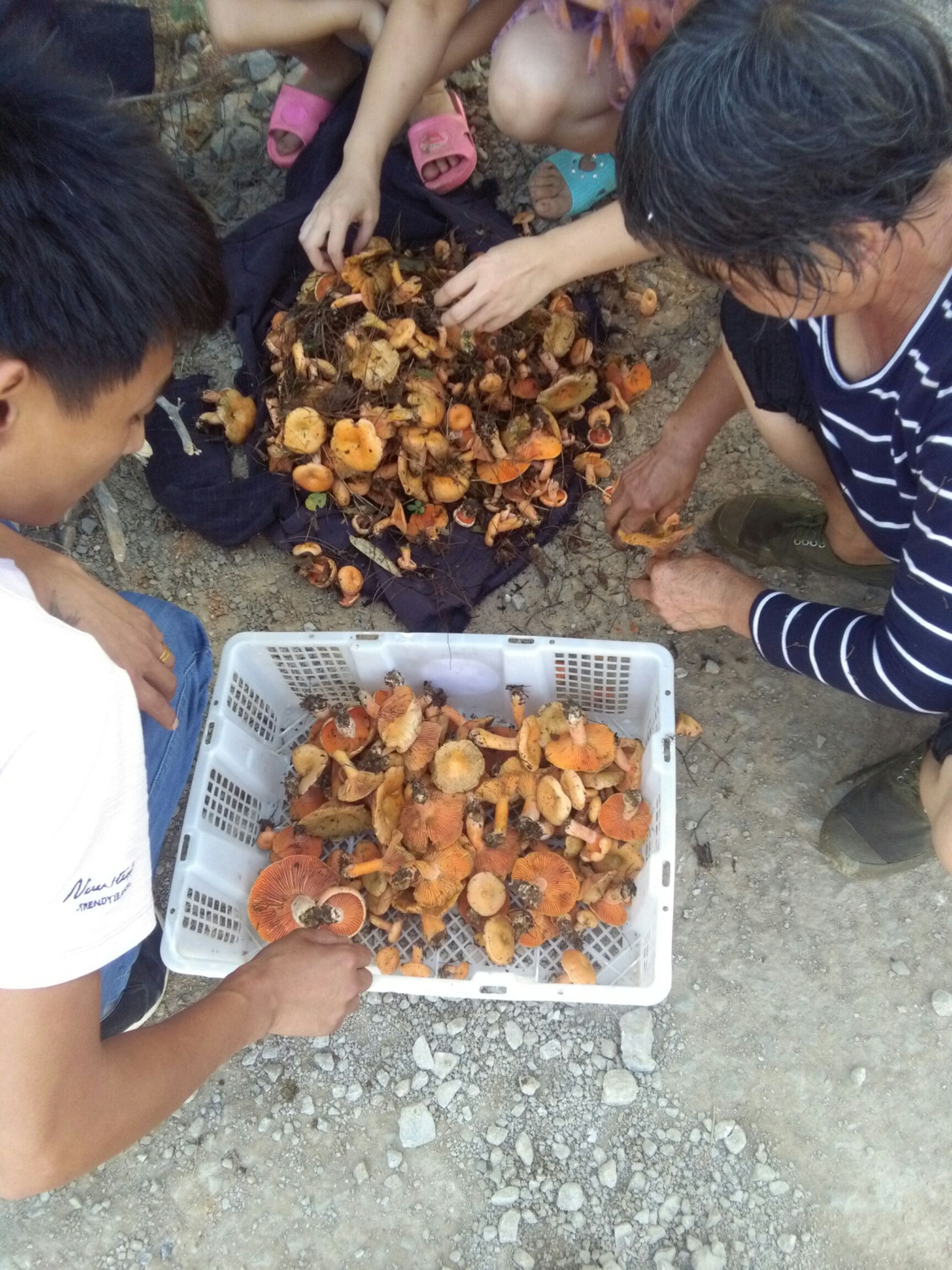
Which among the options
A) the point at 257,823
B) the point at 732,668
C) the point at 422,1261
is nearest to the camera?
the point at 422,1261

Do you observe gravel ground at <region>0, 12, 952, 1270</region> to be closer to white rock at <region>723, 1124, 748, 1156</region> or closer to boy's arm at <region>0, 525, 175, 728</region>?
white rock at <region>723, 1124, 748, 1156</region>

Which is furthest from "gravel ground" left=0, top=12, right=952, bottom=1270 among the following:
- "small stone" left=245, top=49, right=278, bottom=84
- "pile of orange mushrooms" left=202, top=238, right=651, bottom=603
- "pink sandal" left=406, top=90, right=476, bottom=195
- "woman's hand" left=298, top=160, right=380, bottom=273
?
"small stone" left=245, top=49, right=278, bottom=84

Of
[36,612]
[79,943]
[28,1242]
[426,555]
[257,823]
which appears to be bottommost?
[28,1242]

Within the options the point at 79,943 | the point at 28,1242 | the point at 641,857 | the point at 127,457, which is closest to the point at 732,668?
the point at 641,857

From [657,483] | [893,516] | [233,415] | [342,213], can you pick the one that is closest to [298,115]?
[342,213]

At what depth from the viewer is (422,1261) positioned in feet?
6.01

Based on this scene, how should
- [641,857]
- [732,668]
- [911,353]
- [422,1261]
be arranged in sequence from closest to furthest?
Result: [911,353], [422,1261], [641,857], [732,668]

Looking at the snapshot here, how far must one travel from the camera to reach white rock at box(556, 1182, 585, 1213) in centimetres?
184

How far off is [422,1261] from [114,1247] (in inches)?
26.7

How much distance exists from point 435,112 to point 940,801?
7.75ft

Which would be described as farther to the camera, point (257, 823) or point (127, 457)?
point (127, 457)

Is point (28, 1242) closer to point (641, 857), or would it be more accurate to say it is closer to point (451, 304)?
point (641, 857)

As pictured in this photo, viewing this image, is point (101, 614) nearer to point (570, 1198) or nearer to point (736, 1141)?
point (570, 1198)

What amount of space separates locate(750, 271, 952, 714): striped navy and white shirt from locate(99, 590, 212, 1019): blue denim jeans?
122 centimetres
